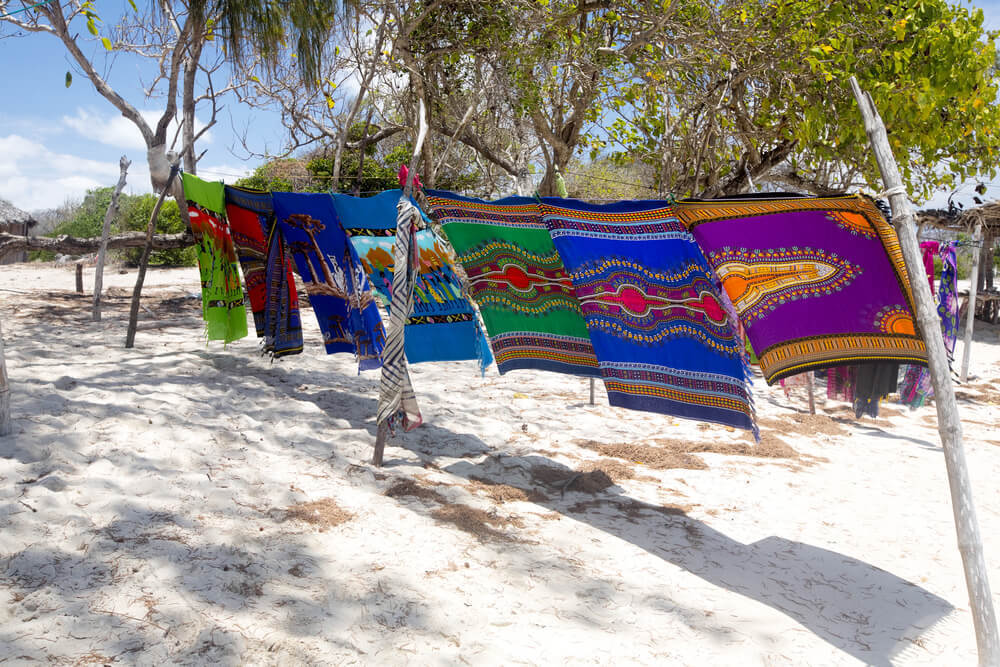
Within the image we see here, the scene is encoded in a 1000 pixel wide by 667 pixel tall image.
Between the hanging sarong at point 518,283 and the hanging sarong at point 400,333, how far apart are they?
0.23m

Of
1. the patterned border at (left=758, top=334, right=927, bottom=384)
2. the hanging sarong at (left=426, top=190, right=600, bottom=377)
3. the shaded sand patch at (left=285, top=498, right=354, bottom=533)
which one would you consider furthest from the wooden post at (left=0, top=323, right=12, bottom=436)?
the patterned border at (left=758, top=334, right=927, bottom=384)

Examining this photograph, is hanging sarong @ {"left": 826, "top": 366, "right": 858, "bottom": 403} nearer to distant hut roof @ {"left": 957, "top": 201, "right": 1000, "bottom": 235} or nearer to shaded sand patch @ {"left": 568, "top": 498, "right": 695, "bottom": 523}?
shaded sand patch @ {"left": 568, "top": 498, "right": 695, "bottom": 523}

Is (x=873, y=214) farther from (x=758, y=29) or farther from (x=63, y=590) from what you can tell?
(x=758, y=29)

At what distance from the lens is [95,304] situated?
7586mm

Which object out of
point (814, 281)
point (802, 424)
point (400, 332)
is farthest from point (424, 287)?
point (802, 424)

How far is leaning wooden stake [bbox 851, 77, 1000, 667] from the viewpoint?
7.91 feet

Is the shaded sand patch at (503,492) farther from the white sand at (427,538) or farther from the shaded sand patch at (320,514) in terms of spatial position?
the shaded sand patch at (320,514)

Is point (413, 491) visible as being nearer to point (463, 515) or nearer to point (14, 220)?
point (463, 515)

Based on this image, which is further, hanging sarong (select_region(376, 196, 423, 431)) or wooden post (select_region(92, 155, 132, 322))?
wooden post (select_region(92, 155, 132, 322))

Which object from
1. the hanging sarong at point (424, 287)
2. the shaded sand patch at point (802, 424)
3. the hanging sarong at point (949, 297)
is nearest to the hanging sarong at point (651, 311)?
the hanging sarong at point (424, 287)

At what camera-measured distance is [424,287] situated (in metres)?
4.44

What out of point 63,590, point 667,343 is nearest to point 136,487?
point 63,590

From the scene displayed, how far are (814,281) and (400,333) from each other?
234 cm

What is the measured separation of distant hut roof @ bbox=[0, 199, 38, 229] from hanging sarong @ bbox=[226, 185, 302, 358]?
49.5 feet
